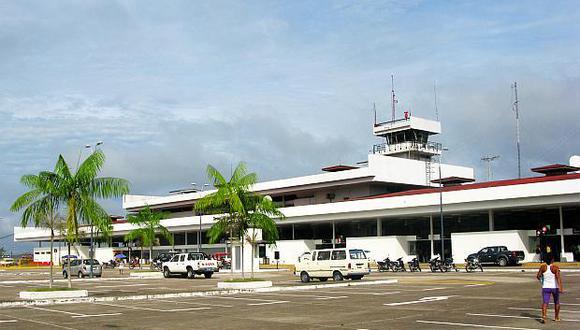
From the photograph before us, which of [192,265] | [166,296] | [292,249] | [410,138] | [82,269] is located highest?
[410,138]

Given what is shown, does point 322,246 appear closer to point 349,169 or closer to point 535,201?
point 349,169

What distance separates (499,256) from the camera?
55.5m

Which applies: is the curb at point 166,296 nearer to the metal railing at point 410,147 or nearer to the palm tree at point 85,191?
the palm tree at point 85,191

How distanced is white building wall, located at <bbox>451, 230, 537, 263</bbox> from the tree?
31.7 m

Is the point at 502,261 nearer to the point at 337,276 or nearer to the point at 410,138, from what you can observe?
the point at 337,276

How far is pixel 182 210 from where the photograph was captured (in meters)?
108

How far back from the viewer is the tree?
34.2m

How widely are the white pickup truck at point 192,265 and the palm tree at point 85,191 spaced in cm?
1818

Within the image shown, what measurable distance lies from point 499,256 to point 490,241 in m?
6.53

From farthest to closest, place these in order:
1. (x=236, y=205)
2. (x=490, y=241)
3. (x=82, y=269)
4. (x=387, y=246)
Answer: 1. (x=387, y=246)
2. (x=490, y=241)
3. (x=82, y=269)
4. (x=236, y=205)

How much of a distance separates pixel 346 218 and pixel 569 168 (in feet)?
77.6

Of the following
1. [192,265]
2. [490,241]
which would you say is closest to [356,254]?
[192,265]

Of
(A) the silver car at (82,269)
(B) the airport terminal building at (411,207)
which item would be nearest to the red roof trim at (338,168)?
(B) the airport terminal building at (411,207)

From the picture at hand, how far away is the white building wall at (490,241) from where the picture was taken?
197 feet
